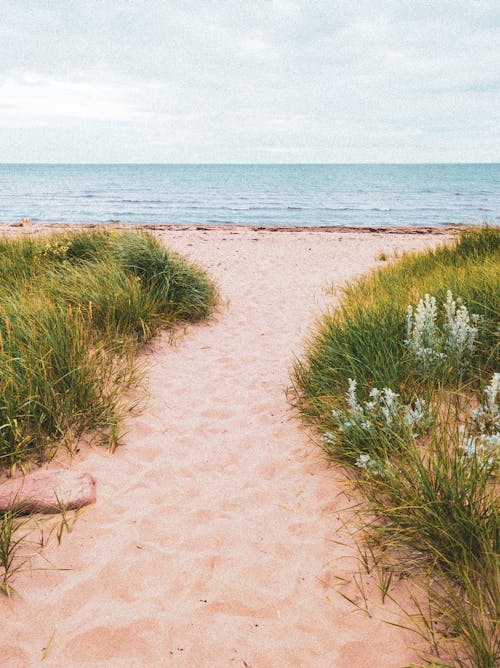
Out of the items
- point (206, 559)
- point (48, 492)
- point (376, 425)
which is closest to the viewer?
point (206, 559)

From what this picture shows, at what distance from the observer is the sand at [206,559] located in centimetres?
201

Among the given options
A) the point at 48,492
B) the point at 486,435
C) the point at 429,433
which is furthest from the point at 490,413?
the point at 48,492

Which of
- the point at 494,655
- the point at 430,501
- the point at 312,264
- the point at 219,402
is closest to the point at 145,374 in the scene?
the point at 219,402

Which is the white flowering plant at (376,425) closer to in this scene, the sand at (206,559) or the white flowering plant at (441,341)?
the sand at (206,559)

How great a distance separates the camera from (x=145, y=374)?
4930 millimetres

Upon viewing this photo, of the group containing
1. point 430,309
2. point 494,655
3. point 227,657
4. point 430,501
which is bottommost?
point 227,657

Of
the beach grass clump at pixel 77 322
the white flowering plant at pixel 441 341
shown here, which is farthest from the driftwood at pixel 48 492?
the white flowering plant at pixel 441 341

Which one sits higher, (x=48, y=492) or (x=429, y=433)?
(x=429, y=433)

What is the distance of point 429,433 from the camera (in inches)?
130

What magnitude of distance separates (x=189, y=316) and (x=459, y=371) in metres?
4.42

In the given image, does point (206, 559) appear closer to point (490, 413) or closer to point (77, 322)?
point (490, 413)

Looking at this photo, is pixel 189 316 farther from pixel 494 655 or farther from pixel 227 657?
pixel 494 655

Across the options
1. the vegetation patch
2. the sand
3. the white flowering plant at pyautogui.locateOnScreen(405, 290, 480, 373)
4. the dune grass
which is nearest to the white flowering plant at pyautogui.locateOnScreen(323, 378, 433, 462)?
the dune grass

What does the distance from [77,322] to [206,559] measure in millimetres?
2697
